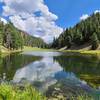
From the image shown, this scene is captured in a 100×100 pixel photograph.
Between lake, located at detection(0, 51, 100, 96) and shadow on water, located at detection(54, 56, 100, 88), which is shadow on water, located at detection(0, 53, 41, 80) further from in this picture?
shadow on water, located at detection(54, 56, 100, 88)

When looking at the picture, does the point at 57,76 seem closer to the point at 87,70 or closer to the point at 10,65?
the point at 87,70

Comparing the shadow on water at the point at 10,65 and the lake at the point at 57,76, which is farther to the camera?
the shadow on water at the point at 10,65

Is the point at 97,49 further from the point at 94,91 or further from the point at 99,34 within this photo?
the point at 94,91

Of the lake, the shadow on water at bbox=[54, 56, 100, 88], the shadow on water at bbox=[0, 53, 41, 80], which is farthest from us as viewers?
the shadow on water at bbox=[0, 53, 41, 80]

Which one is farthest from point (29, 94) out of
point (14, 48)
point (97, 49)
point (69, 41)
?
point (69, 41)

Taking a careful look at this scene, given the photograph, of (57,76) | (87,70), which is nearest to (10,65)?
(87,70)

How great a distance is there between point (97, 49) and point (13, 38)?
48.4 metres

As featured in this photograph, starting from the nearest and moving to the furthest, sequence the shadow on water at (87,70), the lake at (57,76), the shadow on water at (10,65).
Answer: the lake at (57,76) → the shadow on water at (87,70) → the shadow on water at (10,65)

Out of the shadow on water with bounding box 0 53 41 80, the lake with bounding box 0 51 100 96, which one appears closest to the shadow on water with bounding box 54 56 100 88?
the lake with bounding box 0 51 100 96

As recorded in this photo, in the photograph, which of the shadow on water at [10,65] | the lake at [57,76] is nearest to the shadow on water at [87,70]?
the lake at [57,76]

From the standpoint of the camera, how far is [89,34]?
161000mm

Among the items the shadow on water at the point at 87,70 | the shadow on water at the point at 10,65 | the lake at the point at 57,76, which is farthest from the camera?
the shadow on water at the point at 10,65

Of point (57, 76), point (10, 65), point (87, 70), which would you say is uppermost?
point (10, 65)

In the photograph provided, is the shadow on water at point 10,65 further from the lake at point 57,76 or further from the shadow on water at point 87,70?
the shadow on water at point 87,70
